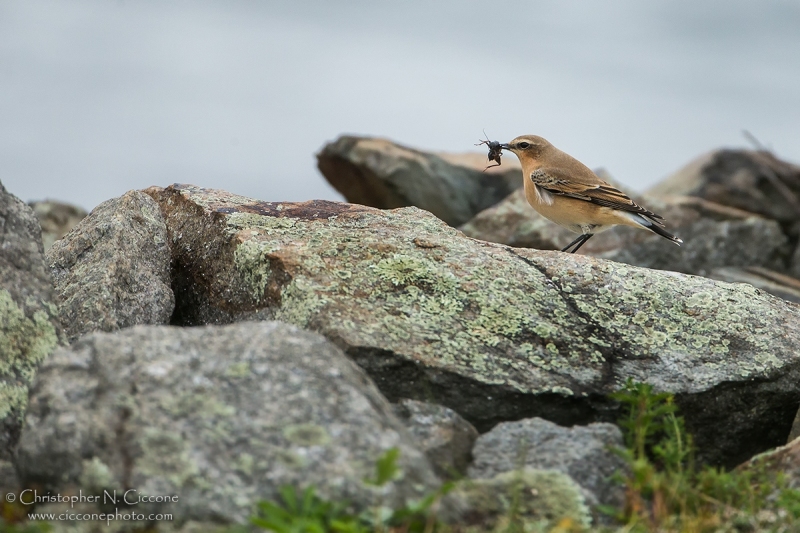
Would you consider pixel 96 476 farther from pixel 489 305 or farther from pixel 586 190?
Answer: pixel 586 190

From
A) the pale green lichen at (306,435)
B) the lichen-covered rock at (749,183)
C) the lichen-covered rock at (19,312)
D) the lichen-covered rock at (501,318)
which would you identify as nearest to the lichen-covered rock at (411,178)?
the lichen-covered rock at (749,183)

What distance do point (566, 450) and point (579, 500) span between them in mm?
537

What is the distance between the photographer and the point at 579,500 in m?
4.55

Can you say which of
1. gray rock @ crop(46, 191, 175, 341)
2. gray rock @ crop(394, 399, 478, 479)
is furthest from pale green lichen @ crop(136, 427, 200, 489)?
gray rock @ crop(46, 191, 175, 341)

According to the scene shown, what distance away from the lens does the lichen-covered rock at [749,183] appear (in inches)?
745

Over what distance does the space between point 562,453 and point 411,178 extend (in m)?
12.6

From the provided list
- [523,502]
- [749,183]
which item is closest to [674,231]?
[749,183]

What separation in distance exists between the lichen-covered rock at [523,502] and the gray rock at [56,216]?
11603 mm


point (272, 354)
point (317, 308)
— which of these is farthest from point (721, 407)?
point (272, 354)

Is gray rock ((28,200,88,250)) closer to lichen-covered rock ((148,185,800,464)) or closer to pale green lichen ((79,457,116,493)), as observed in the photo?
lichen-covered rock ((148,185,800,464))

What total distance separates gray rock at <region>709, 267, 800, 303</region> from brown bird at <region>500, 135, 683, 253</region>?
7.48 ft

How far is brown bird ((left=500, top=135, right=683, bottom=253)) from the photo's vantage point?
37.3ft

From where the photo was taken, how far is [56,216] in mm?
15055

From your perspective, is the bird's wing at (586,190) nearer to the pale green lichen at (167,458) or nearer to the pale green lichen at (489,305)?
the pale green lichen at (489,305)
